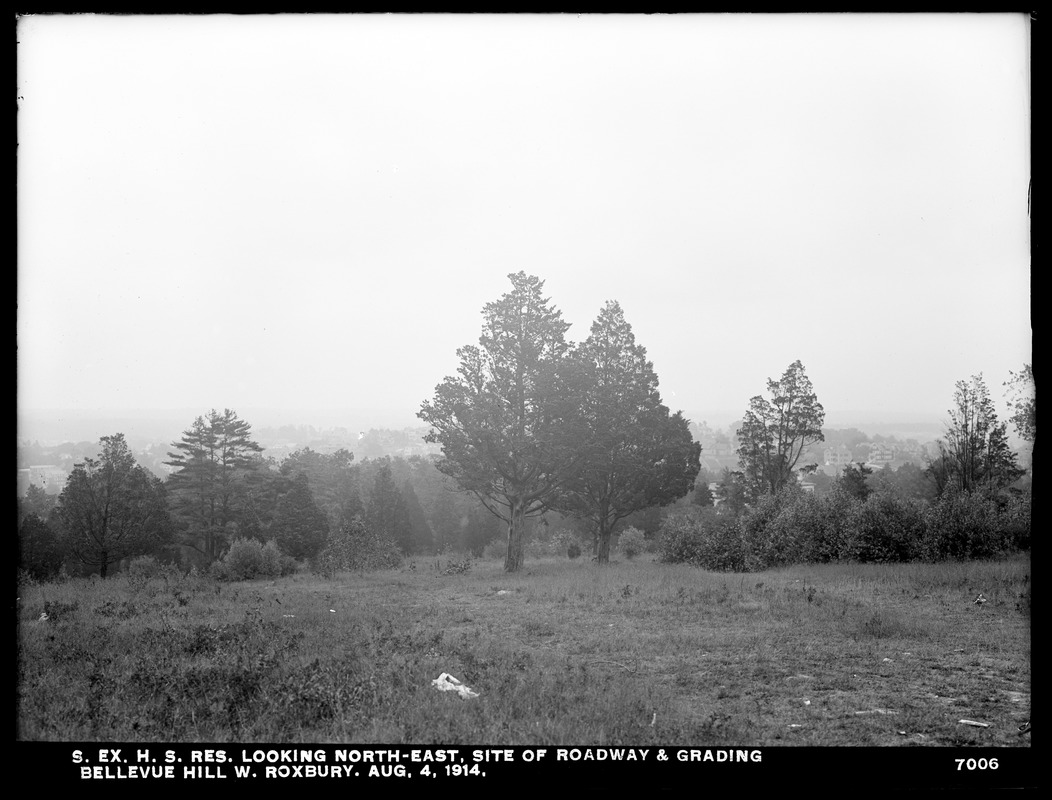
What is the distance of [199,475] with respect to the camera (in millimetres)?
7855

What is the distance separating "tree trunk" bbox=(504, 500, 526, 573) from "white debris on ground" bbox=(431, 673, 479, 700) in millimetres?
8973

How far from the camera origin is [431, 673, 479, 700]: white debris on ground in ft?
16.9

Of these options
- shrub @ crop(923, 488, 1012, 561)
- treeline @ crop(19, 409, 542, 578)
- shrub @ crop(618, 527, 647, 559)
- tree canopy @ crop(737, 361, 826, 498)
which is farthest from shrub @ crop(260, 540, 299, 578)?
shrub @ crop(618, 527, 647, 559)

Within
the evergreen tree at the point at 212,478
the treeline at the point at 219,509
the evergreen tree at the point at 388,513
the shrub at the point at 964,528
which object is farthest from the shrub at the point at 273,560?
the shrub at the point at 964,528

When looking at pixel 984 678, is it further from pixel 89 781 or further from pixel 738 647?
pixel 89 781

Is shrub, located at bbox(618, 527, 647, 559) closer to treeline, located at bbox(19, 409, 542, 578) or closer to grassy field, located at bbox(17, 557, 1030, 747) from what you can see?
treeline, located at bbox(19, 409, 542, 578)

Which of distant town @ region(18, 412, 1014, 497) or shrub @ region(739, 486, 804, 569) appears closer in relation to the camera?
distant town @ region(18, 412, 1014, 497)

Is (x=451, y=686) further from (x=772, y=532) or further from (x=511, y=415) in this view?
(x=772, y=532)

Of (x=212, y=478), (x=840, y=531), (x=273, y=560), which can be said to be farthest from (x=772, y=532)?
(x=212, y=478)

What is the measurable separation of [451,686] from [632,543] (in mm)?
21063

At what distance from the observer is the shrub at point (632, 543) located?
2441cm
